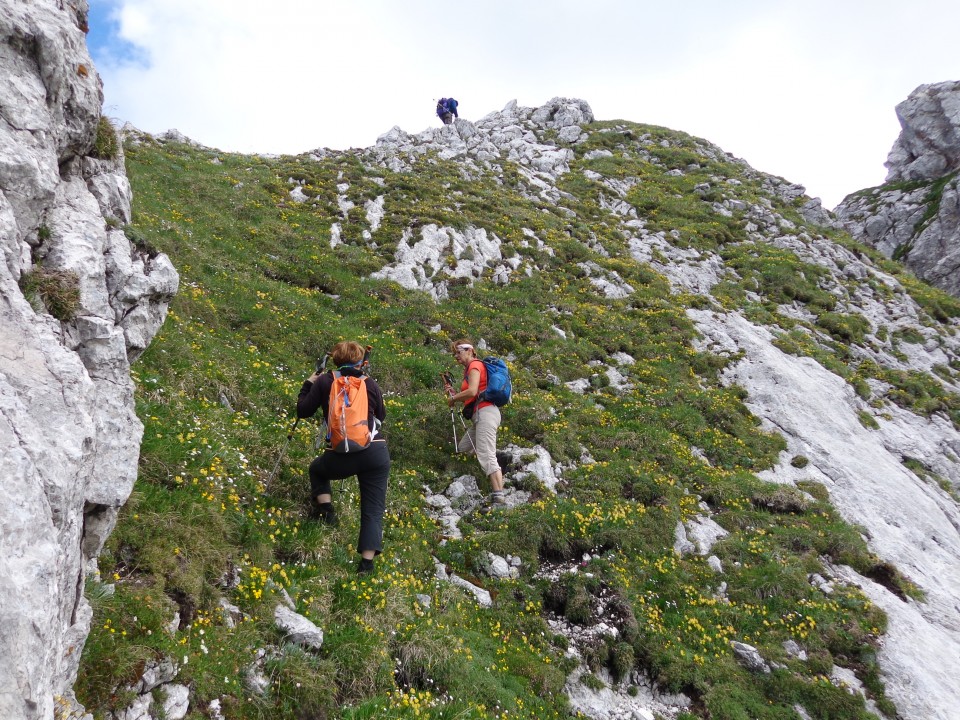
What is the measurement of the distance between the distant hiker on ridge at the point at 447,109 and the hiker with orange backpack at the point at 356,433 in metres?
48.7

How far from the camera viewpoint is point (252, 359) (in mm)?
14148

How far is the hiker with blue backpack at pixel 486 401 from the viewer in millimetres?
13711

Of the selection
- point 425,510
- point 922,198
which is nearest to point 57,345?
point 425,510

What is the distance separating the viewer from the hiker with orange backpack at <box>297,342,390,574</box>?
28.2 feet

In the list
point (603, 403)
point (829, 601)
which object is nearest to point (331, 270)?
point (603, 403)

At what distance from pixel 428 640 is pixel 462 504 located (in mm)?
5454

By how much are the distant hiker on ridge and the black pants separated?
1947 inches

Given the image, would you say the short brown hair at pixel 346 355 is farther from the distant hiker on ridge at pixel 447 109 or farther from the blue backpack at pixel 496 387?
the distant hiker on ridge at pixel 447 109

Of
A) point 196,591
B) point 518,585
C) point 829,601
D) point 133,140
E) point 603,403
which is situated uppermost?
point 133,140

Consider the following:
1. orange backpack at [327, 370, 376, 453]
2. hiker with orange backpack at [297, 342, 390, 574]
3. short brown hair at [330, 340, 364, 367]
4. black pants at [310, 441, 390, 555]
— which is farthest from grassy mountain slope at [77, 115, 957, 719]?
short brown hair at [330, 340, 364, 367]

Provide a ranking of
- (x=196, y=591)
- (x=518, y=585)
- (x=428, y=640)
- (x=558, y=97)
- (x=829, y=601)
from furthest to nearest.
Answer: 1. (x=558, y=97)
2. (x=829, y=601)
3. (x=518, y=585)
4. (x=428, y=640)
5. (x=196, y=591)

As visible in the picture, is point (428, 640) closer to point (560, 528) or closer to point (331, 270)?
point (560, 528)

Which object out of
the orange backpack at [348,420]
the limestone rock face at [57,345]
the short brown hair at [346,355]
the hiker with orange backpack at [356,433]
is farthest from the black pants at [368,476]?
the limestone rock face at [57,345]

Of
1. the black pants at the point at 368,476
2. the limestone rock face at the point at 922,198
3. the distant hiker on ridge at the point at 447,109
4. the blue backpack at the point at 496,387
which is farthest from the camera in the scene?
the limestone rock face at the point at 922,198
